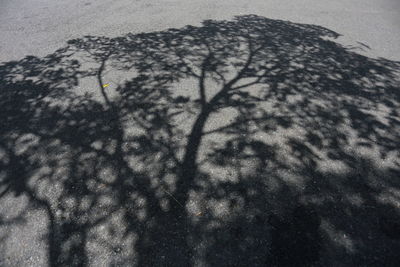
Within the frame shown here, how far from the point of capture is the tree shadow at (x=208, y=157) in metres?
3.54

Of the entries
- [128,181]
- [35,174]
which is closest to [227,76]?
[128,181]

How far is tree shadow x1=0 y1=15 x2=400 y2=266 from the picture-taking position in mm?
3539

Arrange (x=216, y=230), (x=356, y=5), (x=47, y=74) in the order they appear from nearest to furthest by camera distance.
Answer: (x=216, y=230)
(x=47, y=74)
(x=356, y=5)

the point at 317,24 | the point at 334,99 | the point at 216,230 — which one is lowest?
the point at 216,230

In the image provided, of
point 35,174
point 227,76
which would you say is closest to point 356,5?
point 227,76

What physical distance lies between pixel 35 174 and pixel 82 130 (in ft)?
4.17

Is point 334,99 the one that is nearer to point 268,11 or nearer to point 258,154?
point 258,154

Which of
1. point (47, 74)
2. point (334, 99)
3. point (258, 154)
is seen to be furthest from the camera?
point (47, 74)

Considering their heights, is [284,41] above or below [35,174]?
above

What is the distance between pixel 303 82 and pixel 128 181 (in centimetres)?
528

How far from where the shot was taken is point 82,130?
5461 mm

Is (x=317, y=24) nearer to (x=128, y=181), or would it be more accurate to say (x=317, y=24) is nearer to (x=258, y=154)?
(x=258, y=154)

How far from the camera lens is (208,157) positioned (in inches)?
188

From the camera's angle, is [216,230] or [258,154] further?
[258,154]
